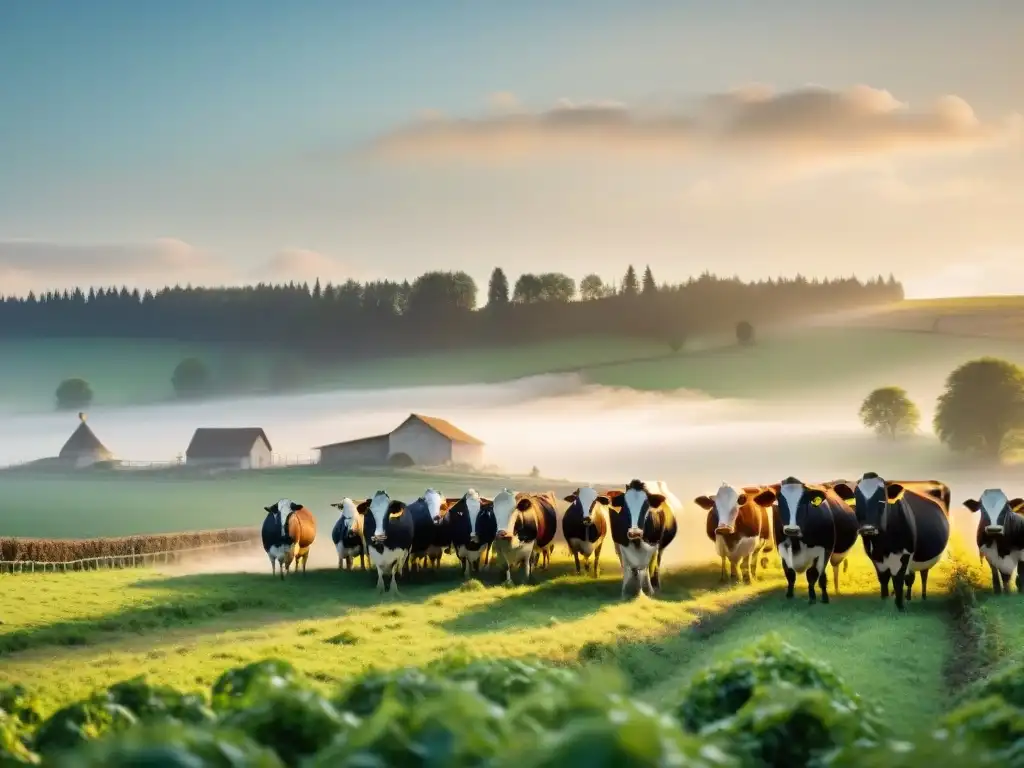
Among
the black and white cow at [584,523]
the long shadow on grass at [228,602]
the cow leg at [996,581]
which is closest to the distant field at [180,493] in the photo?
the long shadow on grass at [228,602]

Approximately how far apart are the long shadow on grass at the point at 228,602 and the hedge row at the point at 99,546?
2010 millimetres

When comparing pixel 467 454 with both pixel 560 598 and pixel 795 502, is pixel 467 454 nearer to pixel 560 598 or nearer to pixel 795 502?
pixel 560 598

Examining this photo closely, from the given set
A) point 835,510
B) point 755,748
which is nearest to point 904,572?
point 835,510

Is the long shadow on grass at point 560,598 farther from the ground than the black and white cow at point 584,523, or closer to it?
closer to it

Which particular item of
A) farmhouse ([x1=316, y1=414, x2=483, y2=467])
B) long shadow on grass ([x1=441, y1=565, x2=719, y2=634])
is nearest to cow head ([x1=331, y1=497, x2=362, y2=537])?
long shadow on grass ([x1=441, y1=565, x2=719, y2=634])

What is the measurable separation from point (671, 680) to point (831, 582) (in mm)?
9990

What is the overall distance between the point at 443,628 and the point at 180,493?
127 feet

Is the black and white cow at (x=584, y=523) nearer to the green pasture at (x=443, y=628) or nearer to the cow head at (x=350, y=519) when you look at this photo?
the green pasture at (x=443, y=628)

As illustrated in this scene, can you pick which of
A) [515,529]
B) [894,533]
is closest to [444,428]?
[515,529]

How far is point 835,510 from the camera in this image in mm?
22516

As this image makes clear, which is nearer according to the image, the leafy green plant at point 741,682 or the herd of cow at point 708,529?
the leafy green plant at point 741,682

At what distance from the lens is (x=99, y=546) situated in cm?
3125

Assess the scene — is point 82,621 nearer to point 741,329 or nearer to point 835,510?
point 835,510

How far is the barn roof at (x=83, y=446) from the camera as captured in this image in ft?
206
